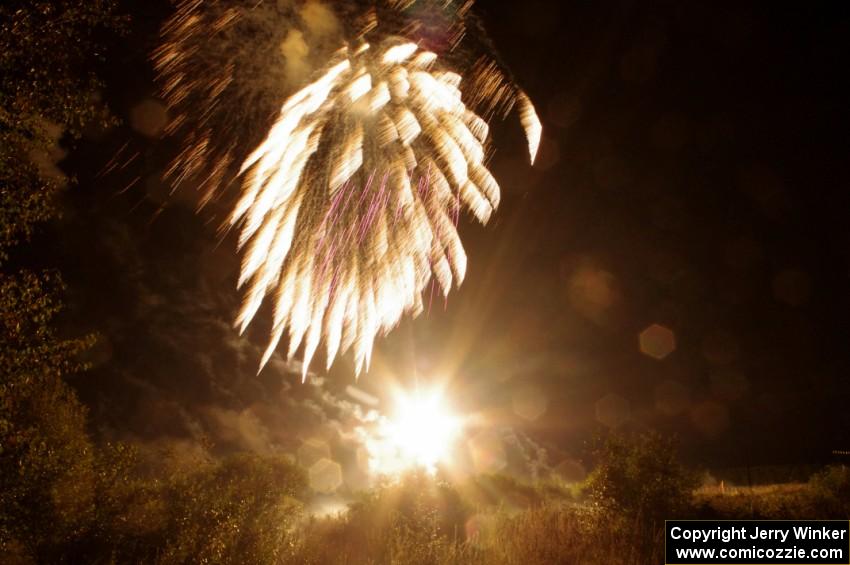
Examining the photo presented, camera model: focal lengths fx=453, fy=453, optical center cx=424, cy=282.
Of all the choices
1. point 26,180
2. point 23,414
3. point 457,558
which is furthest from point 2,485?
point 457,558

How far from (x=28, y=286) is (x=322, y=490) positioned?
164 feet

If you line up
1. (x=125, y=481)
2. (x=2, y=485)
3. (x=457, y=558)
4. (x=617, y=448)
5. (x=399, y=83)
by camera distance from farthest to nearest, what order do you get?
(x=617, y=448) → (x=125, y=481) → (x=457, y=558) → (x=2, y=485) → (x=399, y=83)

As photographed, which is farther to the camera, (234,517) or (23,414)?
(23,414)

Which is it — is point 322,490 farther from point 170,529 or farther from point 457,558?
point 457,558

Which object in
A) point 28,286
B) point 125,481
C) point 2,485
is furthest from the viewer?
point 125,481

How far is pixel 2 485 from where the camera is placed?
10.2m

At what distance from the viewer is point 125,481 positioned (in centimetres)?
1470

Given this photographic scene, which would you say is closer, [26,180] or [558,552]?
[26,180]

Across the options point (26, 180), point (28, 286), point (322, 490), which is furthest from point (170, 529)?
point (322, 490)

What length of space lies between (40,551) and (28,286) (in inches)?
345

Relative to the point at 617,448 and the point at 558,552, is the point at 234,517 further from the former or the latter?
the point at 617,448

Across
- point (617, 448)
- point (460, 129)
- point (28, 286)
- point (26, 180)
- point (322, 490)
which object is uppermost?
point (460, 129)

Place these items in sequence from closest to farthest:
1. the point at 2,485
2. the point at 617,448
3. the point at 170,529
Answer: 1. the point at 2,485
2. the point at 170,529
3. the point at 617,448

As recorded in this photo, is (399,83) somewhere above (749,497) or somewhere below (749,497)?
above
